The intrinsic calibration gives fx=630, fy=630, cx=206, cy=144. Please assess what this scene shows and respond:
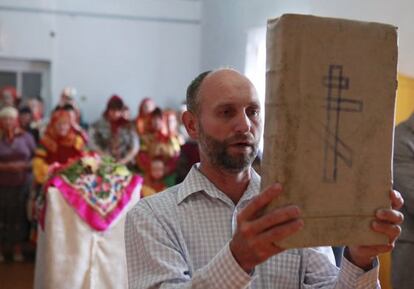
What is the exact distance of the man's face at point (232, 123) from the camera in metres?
1.43

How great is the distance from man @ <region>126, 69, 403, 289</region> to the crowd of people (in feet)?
10.6

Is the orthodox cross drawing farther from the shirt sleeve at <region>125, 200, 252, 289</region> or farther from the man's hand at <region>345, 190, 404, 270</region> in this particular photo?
the shirt sleeve at <region>125, 200, 252, 289</region>

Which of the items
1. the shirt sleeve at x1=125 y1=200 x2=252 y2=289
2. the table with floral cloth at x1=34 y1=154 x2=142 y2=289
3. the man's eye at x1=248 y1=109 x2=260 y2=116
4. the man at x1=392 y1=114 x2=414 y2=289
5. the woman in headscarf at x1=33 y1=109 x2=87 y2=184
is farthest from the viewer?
the woman in headscarf at x1=33 y1=109 x2=87 y2=184

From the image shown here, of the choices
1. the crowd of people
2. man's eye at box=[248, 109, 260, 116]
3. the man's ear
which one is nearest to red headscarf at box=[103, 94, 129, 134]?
the crowd of people

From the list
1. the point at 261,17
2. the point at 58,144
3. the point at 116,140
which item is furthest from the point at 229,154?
the point at 261,17

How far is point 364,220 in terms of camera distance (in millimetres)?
1156

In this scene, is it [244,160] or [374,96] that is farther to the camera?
[244,160]

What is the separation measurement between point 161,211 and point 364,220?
0.53 meters

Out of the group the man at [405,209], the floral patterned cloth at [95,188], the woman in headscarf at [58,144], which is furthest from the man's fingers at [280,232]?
the woman in headscarf at [58,144]

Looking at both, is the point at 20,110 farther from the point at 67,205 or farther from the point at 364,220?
the point at 364,220

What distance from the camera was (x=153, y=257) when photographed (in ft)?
4.61

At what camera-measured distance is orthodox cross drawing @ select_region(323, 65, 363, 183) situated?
3.66 feet

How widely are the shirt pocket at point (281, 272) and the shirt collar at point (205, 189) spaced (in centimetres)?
17

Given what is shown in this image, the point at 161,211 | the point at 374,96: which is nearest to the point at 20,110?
the point at 161,211
